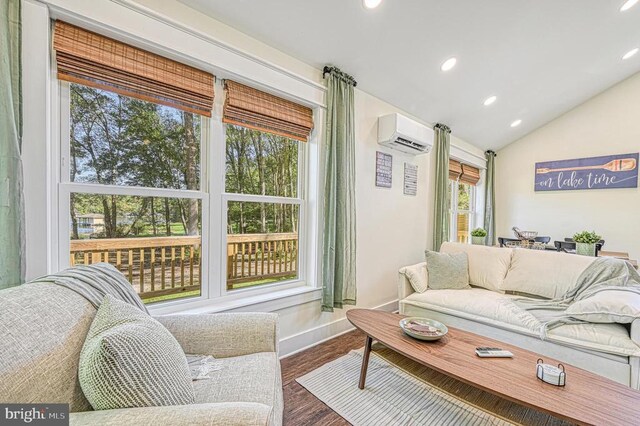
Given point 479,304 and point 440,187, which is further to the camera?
point 440,187

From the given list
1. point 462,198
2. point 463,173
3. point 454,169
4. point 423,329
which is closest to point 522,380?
point 423,329

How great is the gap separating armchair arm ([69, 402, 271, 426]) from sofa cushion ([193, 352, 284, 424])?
249 mm

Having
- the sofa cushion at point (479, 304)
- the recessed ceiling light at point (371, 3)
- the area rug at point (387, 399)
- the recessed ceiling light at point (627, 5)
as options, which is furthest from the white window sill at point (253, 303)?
the recessed ceiling light at point (627, 5)

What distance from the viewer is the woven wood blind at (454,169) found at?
4393 mm

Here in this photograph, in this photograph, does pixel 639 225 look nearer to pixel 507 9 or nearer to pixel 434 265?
pixel 434 265

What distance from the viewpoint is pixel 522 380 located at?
1.32 meters

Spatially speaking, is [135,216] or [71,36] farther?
[135,216]

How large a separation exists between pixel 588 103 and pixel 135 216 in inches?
242

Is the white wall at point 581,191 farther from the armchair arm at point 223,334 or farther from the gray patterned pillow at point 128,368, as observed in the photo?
the gray patterned pillow at point 128,368

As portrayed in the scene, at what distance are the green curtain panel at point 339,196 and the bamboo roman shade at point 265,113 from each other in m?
0.23

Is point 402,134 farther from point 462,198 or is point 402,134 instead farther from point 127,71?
point 462,198

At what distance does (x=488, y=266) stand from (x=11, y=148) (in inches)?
139

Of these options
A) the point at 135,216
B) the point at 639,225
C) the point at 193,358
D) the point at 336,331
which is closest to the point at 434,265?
the point at 336,331

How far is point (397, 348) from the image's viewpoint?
5.31ft
